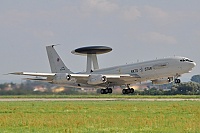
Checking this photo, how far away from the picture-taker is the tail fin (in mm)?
77375

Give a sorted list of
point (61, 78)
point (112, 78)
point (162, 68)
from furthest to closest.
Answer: point (112, 78) → point (61, 78) → point (162, 68)

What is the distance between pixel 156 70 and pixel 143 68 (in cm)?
204

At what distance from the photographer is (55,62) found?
258 feet

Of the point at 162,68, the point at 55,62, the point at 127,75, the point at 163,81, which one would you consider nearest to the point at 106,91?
the point at 127,75

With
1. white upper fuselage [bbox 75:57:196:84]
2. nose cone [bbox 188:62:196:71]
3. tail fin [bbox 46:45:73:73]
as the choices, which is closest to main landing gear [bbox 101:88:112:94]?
white upper fuselage [bbox 75:57:196:84]

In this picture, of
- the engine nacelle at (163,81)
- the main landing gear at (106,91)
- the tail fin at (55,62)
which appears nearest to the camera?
the engine nacelle at (163,81)

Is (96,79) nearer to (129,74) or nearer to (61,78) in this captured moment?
(129,74)

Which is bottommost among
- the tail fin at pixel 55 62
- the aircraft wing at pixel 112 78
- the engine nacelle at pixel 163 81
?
the engine nacelle at pixel 163 81

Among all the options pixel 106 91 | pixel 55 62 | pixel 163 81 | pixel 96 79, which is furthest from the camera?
pixel 55 62

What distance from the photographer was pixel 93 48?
7619 cm

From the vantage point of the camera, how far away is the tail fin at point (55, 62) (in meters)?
77.4

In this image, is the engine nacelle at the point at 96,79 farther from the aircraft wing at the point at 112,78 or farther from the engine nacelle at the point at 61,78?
the engine nacelle at the point at 61,78

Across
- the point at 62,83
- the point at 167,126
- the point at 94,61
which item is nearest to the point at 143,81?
the point at 62,83

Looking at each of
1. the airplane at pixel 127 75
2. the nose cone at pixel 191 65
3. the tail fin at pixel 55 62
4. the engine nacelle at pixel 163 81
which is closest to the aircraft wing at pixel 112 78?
the airplane at pixel 127 75
